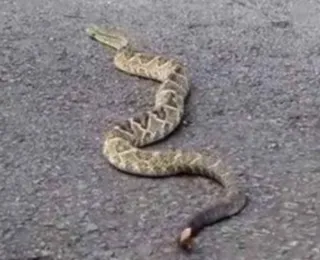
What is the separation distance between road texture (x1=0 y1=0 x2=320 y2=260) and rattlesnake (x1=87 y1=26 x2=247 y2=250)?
79 millimetres

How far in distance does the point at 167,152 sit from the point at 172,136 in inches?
25.2

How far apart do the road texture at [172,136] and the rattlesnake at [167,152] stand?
0.08 metres

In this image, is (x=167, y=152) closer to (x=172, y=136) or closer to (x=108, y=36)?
(x=172, y=136)

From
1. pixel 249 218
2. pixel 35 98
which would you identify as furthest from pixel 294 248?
pixel 35 98

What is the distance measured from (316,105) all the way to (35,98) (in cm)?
229

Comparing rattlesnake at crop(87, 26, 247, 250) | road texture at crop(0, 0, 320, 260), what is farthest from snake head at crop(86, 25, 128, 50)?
rattlesnake at crop(87, 26, 247, 250)

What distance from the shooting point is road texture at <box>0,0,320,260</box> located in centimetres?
544

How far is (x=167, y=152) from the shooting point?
6.51 metres

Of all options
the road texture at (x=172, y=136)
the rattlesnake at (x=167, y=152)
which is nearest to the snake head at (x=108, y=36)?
the road texture at (x=172, y=136)

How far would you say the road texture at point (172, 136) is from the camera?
5.44 metres

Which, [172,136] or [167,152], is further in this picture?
[172,136]

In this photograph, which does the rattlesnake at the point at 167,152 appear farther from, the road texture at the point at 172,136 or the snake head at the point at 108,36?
the snake head at the point at 108,36

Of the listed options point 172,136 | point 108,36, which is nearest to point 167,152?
point 172,136

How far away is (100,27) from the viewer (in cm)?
1014
